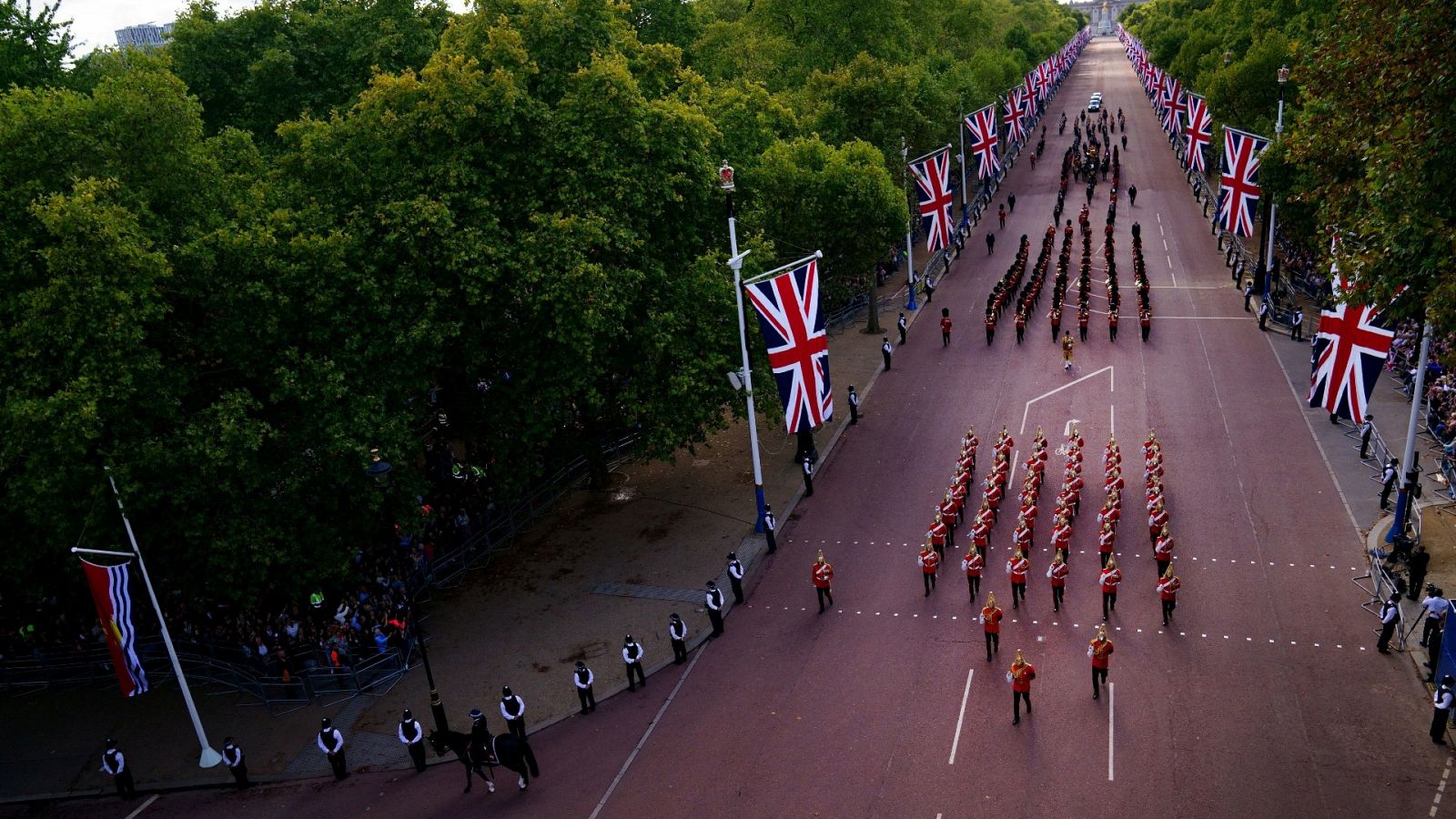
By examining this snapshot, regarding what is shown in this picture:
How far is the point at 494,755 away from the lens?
1744cm

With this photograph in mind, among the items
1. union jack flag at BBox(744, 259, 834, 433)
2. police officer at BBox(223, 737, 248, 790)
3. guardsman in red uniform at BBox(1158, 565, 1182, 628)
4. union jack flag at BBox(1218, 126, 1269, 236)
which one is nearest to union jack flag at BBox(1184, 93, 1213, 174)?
union jack flag at BBox(1218, 126, 1269, 236)

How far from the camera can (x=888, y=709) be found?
1836 centimetres

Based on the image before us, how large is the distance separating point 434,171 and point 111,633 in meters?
11.1

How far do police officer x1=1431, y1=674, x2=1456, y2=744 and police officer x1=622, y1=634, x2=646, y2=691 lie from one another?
13.4 m

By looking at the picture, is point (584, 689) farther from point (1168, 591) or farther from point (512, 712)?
point (1168, 591)

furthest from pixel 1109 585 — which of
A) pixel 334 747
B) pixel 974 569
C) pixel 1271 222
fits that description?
pixel 1271 222

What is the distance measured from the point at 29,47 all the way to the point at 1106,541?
31.9m

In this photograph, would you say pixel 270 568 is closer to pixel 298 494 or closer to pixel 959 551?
pixel 298 494

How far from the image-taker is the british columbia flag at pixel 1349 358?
20875 millimetres

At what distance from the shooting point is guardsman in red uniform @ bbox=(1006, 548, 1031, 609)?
68.5ft

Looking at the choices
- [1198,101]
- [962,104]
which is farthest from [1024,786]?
[962,104]

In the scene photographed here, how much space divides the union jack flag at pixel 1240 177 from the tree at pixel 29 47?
36511 millimetres

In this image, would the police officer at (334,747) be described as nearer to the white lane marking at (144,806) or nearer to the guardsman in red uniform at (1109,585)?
the white lane marking at (144,806)

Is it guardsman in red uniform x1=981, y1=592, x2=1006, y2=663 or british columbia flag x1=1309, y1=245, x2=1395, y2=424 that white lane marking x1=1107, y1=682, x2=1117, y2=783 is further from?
british columbia flag x1=1309, y1=245, x2=1395, y2=424
